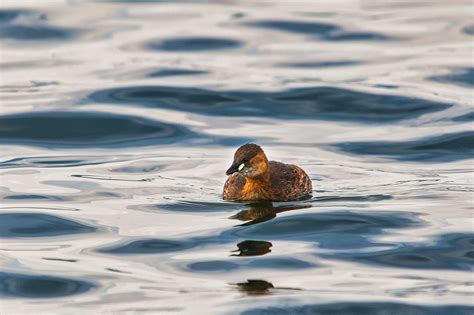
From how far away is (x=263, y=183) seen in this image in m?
16.1

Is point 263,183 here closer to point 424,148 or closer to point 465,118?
point 424,148

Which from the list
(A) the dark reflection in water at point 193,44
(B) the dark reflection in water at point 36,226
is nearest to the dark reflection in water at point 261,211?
(B) the dark reflection in water at point 36,226

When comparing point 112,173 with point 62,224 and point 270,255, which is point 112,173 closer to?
point 62,224

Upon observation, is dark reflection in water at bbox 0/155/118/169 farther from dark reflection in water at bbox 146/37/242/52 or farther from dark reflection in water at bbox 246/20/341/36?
dark reflection in water at bbox 246/20/341/36

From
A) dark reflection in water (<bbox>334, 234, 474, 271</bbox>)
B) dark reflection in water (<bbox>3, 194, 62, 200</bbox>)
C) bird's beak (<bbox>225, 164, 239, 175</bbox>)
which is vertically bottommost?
dark reflection in water (<bbox>334, 234, 474, 271</bbox>)

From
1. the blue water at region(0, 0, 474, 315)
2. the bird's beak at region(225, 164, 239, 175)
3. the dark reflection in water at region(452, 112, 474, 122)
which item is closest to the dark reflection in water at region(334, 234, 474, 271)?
the blue water at region(0, 0, 474, 315)

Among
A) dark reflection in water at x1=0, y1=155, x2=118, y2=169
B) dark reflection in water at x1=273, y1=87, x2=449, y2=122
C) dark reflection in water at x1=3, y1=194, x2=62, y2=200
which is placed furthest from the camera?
dark reflection in water at x1=273, y1=87, x2=449, y2=122

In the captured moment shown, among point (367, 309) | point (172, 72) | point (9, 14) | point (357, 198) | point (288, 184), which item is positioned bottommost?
point (367, 309)

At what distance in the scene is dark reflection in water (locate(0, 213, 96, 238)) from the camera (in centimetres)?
1487

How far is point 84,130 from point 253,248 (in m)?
7.77

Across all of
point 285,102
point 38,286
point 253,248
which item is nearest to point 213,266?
point 253,248

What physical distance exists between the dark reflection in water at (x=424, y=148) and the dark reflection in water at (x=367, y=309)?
7.25 meters

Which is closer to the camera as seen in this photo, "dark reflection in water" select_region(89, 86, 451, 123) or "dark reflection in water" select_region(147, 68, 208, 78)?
"dark reflection in water" select_region(89, 86, 451, 123)

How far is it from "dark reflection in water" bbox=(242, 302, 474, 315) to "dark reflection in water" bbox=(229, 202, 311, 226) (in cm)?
319
